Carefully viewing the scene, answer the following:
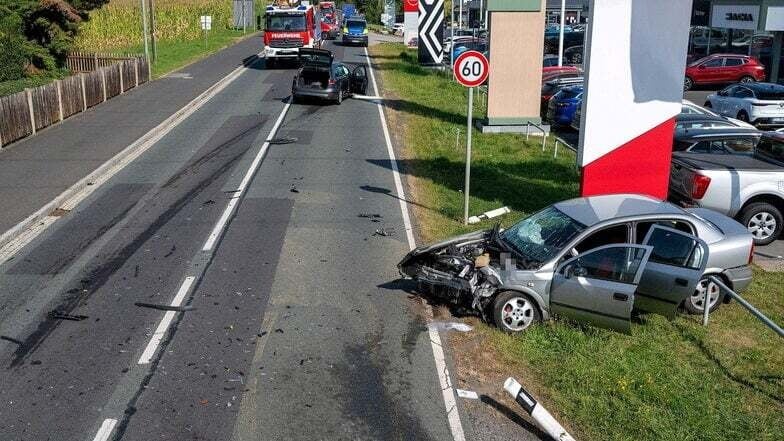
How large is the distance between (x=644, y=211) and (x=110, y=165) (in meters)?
13.4

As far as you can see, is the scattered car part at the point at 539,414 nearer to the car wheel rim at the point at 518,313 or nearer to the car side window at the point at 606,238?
the car wheel rim at the point at 518,313

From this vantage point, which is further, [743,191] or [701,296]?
[743,191]

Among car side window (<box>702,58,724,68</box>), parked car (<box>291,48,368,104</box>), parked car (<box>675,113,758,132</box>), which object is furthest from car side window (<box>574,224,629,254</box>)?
car side window (<box>702,58,724,68</box>)

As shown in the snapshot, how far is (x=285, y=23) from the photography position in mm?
38719

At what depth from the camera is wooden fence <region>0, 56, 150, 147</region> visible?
21.5 metres

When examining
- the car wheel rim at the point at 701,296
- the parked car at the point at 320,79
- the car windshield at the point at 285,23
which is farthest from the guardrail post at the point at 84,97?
the car wheel rim at the point at 701,296

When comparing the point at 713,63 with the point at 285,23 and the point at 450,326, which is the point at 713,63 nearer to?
the point at 285,23

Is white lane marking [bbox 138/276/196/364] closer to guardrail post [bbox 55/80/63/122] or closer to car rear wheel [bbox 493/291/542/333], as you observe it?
car rear wheel [bbox 493/291/542/333]

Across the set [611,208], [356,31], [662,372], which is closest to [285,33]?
[356,31]

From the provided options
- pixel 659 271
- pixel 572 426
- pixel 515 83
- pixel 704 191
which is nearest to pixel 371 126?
pixel 515 83

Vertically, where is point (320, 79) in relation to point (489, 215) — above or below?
above

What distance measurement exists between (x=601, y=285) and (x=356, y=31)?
49123mm

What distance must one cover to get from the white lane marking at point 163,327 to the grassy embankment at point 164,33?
96.6ft

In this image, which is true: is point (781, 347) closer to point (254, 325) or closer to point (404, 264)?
point (404, 264)
